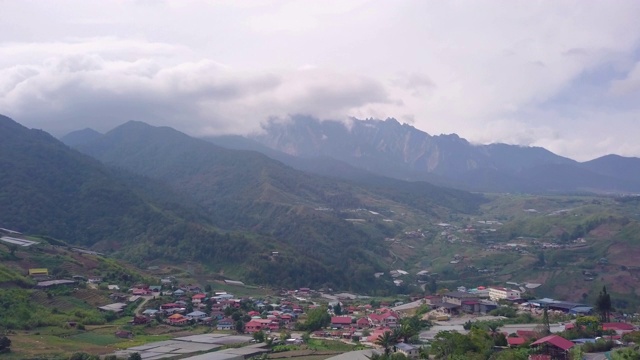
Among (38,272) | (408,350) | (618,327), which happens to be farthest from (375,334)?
(38,272)

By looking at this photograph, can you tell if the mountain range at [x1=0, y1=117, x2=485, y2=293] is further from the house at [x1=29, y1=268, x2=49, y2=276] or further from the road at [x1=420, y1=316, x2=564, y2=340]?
the road at [x1=420, y1=316, x2=564, y2=340]

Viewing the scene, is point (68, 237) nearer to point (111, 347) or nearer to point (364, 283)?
point (364, 283)

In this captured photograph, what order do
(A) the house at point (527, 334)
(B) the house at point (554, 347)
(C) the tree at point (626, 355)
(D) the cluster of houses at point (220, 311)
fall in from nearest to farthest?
(C) the tree at point (626, 355) → (B) the house at point (554, 347) → (A) the house at point (527, 334) → (D) the cluster of houses at point (220, 311)

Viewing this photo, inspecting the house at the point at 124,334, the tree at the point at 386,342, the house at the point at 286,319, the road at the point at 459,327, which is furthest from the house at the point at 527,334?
the house at the point at 124,334

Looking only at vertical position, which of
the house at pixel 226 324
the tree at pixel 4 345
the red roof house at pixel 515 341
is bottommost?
the house at pixel 226 324

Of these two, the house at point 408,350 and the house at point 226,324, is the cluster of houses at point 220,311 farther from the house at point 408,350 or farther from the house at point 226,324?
the house at point 408,350
